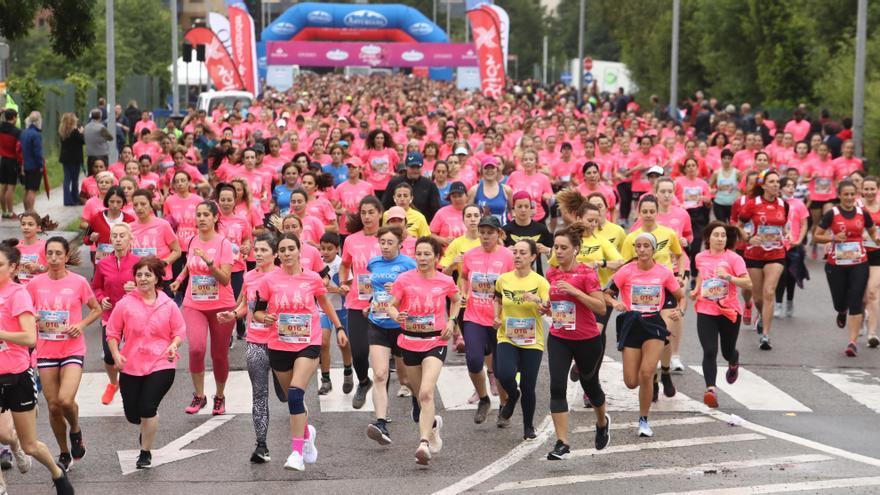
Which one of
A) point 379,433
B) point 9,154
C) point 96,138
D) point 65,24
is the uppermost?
point 65,24

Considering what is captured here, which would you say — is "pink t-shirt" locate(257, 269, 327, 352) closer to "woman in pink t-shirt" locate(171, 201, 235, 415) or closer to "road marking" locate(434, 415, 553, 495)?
"road marking" locate(434, 415, 553, 495)

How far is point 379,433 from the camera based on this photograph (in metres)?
11.2

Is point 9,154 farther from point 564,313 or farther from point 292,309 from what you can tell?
point 564,313

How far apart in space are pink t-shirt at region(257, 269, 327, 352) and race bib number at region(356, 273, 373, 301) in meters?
1.60

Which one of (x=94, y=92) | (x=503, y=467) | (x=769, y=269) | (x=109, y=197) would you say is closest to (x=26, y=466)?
(x=503, y=467)

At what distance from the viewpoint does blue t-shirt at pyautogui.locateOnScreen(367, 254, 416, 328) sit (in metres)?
12.0

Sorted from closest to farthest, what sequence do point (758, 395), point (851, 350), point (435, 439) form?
1. point (435, 439)
2. point (758, 395)
3. point (851, 350)

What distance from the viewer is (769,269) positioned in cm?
1636

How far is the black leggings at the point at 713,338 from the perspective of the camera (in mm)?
13094

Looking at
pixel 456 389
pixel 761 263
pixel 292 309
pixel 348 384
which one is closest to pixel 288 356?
pixel 292 309

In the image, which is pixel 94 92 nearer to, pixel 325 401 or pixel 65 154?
pixel 65 154

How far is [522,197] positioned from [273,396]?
9.19 ft

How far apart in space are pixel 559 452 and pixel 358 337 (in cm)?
251

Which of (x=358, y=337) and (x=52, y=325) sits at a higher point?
(x=52, y=325)
